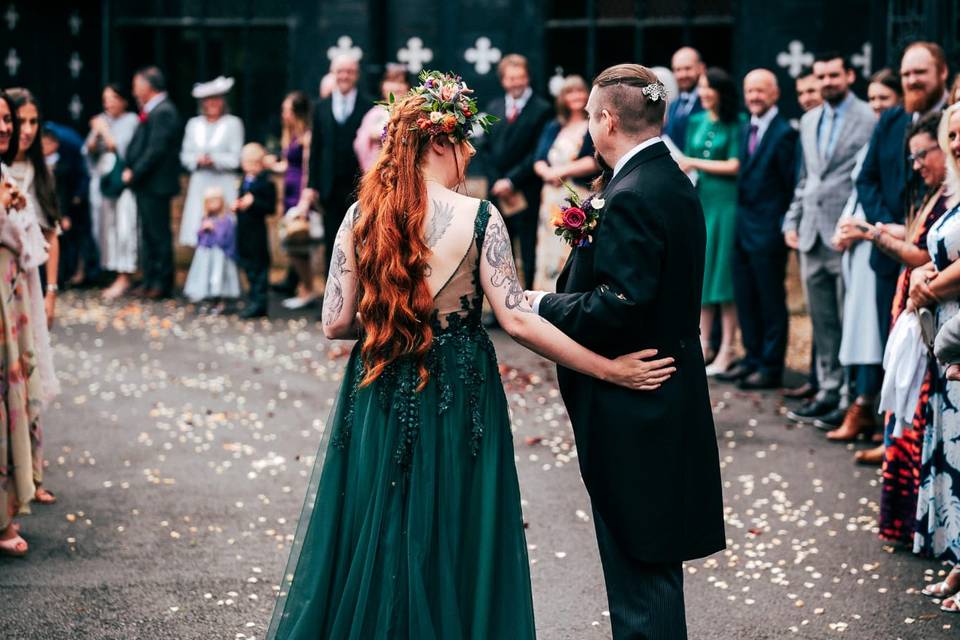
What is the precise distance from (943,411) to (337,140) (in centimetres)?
826

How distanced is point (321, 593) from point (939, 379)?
116 inches

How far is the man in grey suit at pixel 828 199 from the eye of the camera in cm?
904

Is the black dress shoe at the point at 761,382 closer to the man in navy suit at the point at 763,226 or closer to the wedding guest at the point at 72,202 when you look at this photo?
the man in navy suit at the point at 763,226

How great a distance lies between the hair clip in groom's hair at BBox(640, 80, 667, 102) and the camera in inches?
166

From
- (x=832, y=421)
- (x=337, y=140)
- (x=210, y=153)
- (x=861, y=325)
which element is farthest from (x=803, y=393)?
(x=210, y=153)

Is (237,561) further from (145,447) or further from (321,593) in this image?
(145,447)

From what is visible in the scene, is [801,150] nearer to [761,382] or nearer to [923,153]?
[761,382]

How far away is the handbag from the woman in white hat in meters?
0.72

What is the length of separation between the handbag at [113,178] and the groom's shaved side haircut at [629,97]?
11199 millimetres

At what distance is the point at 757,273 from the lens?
33.1 ft

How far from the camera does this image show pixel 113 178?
14.6 meters

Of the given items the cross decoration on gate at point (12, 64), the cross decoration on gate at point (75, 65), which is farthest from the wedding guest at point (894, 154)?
the cross decoration on gate at point (12, 64)

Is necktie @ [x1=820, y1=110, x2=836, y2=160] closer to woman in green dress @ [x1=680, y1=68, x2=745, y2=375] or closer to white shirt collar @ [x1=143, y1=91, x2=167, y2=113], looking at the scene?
woman in green dress @ [x1=680, y1=68, x2=745, y2=375]

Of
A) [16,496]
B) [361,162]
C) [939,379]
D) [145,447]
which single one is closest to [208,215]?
[361,162]
